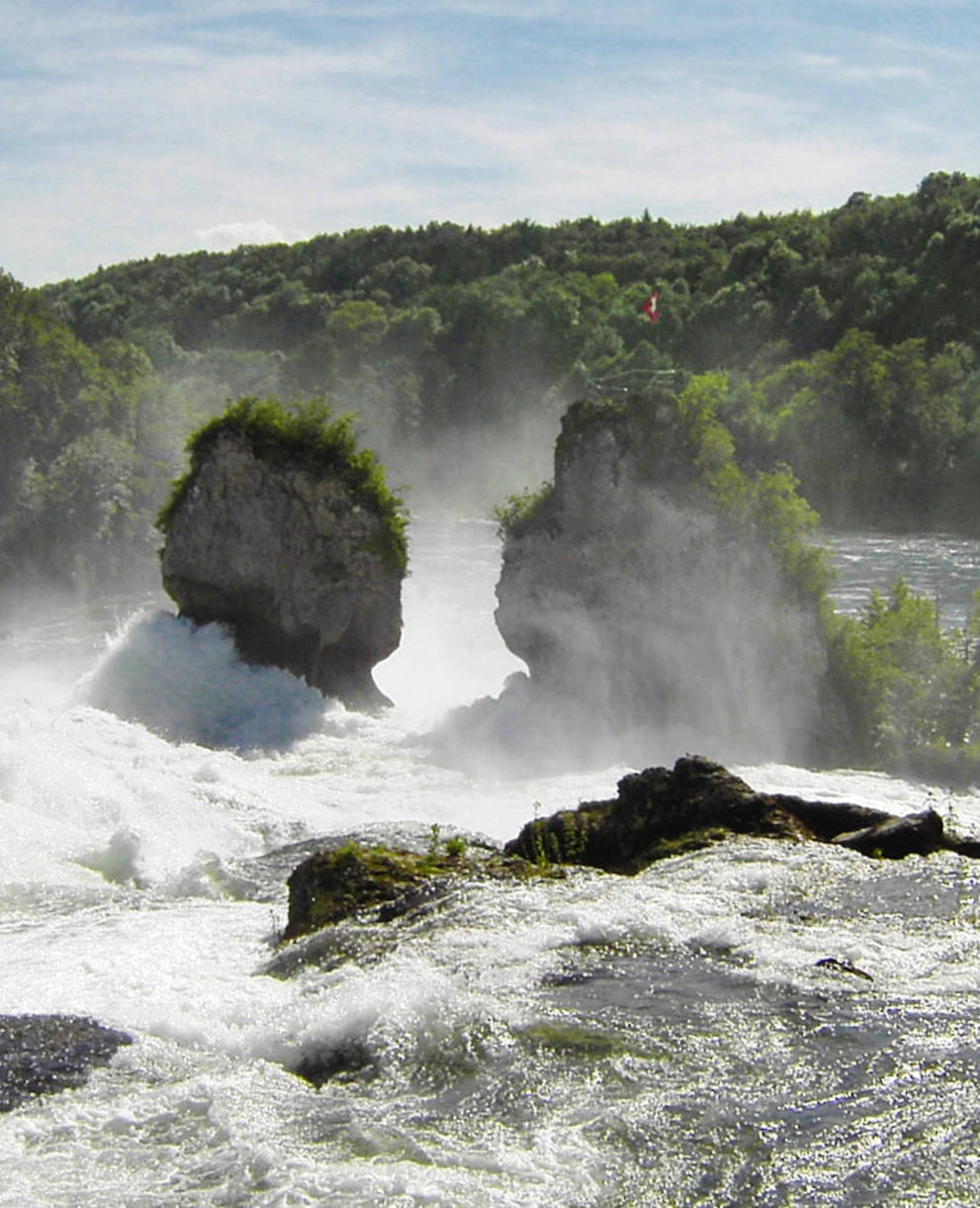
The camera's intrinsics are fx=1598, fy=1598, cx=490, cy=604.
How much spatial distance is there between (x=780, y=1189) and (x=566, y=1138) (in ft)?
5.14

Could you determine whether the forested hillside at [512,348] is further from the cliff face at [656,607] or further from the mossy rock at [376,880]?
the mossy rock at [376,880]

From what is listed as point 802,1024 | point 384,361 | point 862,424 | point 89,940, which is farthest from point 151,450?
point 802,1024

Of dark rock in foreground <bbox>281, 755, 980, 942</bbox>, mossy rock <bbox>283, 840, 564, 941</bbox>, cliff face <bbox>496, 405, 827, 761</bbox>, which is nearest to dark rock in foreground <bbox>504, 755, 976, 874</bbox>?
dark rock in foreground <bbox>281, 755, 980, 942</bbox>

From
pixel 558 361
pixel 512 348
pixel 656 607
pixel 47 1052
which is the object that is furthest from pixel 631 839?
pixel 512 348

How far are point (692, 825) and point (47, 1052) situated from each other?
8512 millimetres

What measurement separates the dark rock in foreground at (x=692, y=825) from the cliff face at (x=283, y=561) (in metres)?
16.3

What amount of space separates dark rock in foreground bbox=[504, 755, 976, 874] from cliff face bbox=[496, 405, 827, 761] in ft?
46.0

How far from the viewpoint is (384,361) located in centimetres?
13438

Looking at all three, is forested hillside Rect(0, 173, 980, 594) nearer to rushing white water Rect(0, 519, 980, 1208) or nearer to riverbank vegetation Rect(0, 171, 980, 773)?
riverbank vegetation Rect(0, 171, 980, 773)

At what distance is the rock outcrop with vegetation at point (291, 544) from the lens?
3547cm

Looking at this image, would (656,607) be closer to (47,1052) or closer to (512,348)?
(47,1052)

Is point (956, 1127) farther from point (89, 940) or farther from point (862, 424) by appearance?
point (862, 424)

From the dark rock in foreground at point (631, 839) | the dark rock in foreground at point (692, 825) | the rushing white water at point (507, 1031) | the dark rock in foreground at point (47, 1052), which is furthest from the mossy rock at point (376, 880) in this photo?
the dark rock in foreground at point (47, 1052)

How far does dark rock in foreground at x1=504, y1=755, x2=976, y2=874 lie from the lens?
18.6m
